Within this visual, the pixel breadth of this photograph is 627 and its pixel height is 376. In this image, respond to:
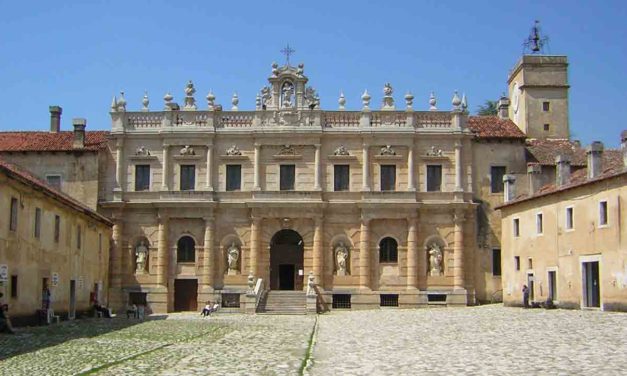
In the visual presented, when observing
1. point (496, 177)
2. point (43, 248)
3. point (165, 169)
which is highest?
point (165, 169)

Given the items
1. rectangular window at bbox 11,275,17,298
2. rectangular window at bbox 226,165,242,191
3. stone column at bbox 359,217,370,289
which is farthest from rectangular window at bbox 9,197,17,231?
stone column at bbox 359,217,370,289

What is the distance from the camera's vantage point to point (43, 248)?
112ft

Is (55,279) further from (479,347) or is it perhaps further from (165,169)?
(479,347)

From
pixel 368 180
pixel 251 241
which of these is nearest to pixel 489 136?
pixel 368 180

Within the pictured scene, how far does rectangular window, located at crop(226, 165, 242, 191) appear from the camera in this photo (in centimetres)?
5119

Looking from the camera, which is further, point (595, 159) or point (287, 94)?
point (287, 94)

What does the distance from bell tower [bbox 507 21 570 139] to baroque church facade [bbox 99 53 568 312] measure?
218 inches

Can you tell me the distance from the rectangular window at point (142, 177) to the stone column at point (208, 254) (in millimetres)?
4461

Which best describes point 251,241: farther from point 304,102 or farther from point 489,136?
point 489,136

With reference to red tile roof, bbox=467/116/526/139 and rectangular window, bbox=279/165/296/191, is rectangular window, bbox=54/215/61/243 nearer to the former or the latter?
rectangular window, bbox=279/165/296/191

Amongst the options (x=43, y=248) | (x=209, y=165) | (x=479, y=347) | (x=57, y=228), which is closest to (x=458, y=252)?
(x=209, y=165)

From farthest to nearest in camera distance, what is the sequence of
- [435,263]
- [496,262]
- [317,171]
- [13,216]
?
[496,262]
[317,171]
[435,263]
[13,216]

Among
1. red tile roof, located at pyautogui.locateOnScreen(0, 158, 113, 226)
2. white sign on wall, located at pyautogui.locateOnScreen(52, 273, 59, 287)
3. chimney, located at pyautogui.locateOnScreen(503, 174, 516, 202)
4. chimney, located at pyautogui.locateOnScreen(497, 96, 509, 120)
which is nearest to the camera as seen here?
red tile roof, located at pyautogui.locateOnScreen(0, 158, 113, 226)

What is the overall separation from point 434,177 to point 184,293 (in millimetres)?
16787
